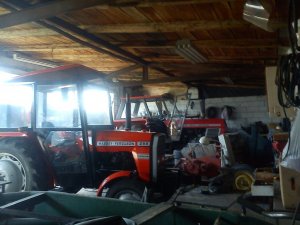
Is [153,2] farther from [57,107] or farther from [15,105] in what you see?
[15,105]

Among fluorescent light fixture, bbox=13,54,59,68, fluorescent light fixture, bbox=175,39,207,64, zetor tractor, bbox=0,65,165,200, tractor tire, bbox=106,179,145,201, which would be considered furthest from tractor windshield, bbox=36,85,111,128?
fluorescent light fixture, bbox=13,54,59,68

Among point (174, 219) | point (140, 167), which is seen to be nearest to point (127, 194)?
point (140, 167)

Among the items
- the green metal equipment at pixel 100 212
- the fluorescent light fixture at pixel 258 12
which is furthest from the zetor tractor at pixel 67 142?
the fluorescent light fixture at pixel 258 12

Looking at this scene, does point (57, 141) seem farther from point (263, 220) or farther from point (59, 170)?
point (263, 220)

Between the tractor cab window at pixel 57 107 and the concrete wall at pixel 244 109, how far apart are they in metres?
7.51

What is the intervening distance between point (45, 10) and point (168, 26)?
1731 millimetres

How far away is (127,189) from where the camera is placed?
3783 millimetres

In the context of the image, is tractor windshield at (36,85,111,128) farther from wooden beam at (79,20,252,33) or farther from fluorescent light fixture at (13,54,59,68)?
fluorescent light fixture at (13,54,59,68)

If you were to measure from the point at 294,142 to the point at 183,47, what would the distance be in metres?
3.19

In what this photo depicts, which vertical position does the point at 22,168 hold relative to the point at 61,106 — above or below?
below

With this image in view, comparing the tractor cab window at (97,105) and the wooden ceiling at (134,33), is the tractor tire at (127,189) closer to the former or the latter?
the tractor cab window at (97,105)

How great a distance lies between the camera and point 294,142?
109 inches

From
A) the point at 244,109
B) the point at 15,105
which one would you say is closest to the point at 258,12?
the point at 15,105

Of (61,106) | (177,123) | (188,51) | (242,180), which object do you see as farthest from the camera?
(177,123)
